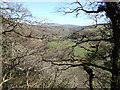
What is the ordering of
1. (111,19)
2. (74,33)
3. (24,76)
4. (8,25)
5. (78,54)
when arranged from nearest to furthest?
1. (8,25)
2. (111,19)
3. (74,33)
4. (24,76)
5. (78,54)

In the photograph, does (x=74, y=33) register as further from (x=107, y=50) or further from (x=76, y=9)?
(x=107, y=50)

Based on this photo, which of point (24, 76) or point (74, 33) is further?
point (24, 76)

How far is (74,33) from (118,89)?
2884 millimetres

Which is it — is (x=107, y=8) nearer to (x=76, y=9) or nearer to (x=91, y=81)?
(x=76, y=9)

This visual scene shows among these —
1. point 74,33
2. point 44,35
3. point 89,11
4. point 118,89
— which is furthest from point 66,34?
point 118,89

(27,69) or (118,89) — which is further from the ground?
(27,69)

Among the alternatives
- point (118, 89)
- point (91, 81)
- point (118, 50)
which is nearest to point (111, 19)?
point (118, 50)

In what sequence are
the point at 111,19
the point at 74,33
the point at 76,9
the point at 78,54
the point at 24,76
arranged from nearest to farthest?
the point at 111,19, the point at 76,9, the point at 74,33, the point at 24,76, the point at 78,54

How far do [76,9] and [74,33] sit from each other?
3.47 feet

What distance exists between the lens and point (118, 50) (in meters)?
5.46

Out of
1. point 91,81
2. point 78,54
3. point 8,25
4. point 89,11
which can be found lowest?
point 91,81

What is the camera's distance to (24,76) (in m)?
6.63

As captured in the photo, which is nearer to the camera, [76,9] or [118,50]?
[118,50]

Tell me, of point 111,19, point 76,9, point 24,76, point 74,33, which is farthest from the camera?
point 24,76
